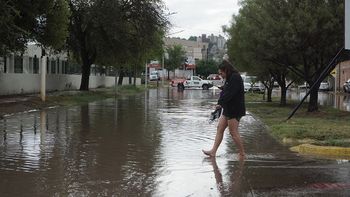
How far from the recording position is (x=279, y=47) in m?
20.8

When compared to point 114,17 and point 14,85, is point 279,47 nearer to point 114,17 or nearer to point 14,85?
point 114,17

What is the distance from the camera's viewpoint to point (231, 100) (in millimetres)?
10711

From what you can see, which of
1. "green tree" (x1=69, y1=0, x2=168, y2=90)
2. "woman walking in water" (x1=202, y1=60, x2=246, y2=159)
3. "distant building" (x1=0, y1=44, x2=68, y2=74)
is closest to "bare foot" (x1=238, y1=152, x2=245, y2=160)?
"woman walking in water" (x1=202, y1=60, x2=246, y2=159)

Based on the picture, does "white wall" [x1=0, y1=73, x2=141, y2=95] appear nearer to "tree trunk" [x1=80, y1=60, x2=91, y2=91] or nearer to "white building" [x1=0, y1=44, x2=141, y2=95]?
"white building" [x1=0, y1=44, x2=141, y2=95]

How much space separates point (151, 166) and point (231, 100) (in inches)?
80.0

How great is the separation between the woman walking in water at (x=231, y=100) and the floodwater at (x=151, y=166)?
527 millimetres

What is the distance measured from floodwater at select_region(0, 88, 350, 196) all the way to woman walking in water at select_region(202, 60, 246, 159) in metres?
0.53

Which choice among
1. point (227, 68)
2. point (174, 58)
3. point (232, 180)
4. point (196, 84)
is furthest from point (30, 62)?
point (174, 58)

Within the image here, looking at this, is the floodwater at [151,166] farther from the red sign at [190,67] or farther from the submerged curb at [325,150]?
the red sign at [190,67]

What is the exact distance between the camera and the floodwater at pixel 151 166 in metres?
7.98

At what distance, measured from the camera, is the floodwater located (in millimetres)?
7984

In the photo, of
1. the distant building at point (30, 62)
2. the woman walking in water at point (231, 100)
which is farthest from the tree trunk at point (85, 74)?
the woman walking in water at point (231, 100)

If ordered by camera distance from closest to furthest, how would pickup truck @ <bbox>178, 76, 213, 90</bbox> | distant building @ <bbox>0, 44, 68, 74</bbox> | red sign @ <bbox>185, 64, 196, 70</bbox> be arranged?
distant building @ <bbox>0, 44, 68, 74</bbox> → pickup truck @ <bbox>178, 76, 213, 90</bbox> → red sign @ <bbox>185, 64, 196, 70</bbox>

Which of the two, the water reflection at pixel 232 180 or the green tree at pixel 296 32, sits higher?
the green tree at pixel 296 32
